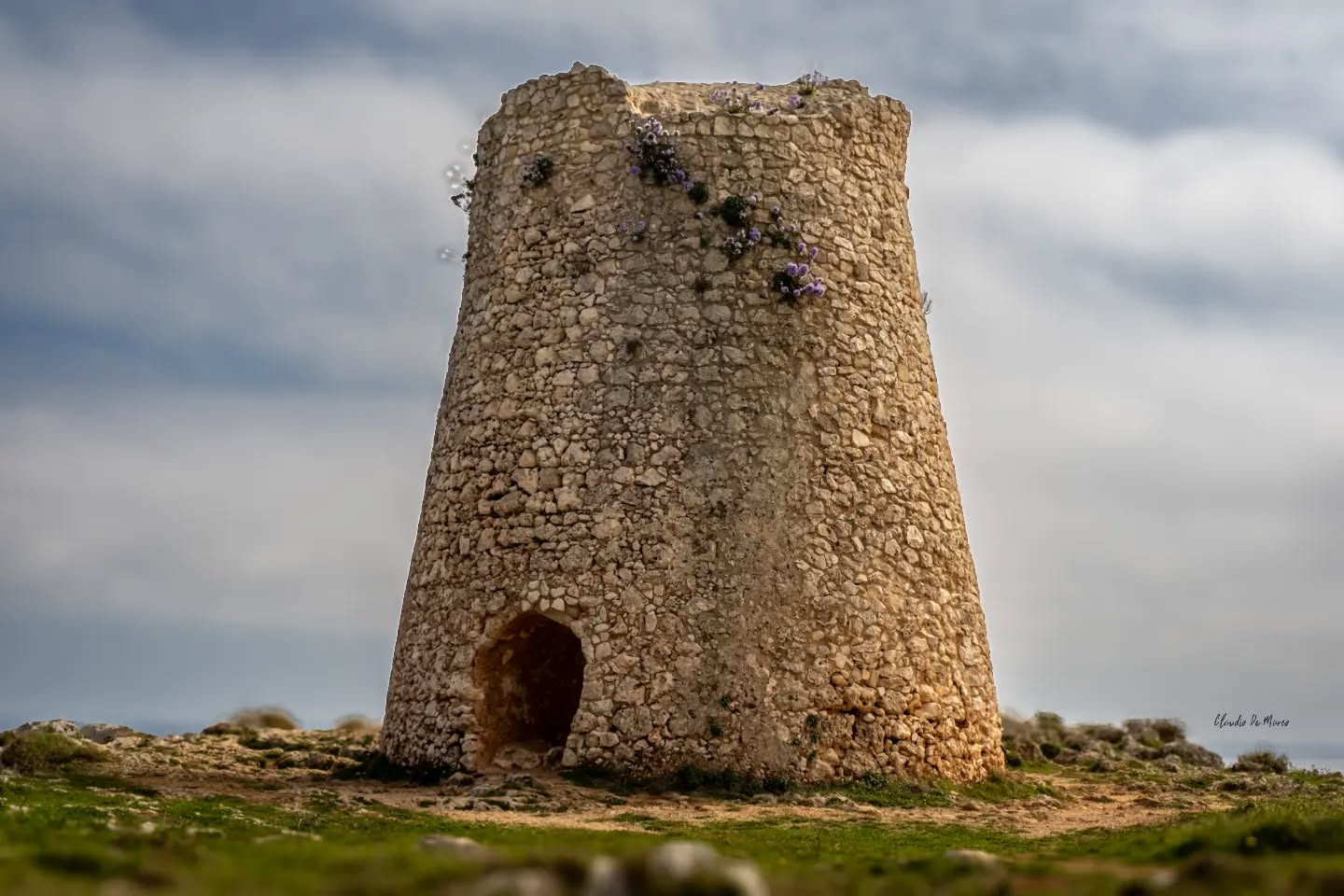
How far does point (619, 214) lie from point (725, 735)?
6208mm

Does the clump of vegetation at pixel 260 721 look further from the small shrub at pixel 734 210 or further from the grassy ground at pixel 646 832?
the small shrub at pixel 734 210

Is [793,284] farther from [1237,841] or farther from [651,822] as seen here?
[1237,841]

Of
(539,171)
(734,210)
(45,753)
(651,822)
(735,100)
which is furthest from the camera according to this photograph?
(735,100)

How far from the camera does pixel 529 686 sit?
56.6ft

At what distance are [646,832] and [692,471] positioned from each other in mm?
4761

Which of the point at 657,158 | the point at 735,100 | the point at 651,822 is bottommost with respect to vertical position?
the point at 651,822

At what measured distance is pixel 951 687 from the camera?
16.9 metres

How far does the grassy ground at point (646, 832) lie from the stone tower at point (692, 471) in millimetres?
927

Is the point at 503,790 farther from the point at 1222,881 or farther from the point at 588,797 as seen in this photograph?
the point at 1222,881

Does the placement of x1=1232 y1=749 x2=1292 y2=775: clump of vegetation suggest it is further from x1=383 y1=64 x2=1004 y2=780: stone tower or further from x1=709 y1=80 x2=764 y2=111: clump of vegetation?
x1=709 y1=80 x2=764 y2=111: clump of vegetation

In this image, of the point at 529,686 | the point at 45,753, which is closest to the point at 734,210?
the point at 529,686

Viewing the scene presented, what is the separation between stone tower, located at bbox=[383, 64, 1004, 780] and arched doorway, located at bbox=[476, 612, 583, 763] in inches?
1.6

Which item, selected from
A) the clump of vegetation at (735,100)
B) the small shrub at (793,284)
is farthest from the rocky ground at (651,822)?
the clump of vegetation at (735,100)

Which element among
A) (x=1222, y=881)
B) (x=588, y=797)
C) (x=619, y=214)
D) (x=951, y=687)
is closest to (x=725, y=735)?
(x=588, y=797)
